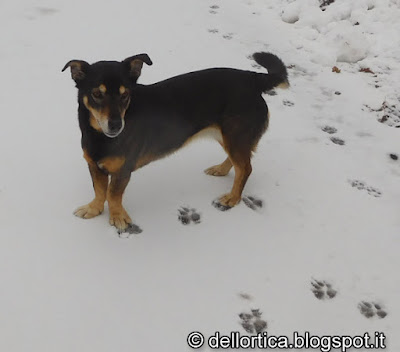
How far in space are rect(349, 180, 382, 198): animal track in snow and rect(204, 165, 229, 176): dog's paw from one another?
1.22 meters

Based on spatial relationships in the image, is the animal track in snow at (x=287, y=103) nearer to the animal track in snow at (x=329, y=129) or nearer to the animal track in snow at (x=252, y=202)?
the animal track in snow at (x=329, y=129)

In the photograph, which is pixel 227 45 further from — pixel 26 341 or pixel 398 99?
pixel 26 341

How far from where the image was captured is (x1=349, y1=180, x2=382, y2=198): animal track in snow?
377cm

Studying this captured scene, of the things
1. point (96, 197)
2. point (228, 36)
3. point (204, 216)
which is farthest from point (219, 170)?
point (228, 36)

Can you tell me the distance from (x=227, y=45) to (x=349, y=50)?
1.70 metres

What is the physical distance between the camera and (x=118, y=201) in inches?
123

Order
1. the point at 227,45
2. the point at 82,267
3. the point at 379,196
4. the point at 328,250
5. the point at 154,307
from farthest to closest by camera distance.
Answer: the point at 227,45
the point at 379,196
the point at 328,250
the point at 82,267
the point at 154,307

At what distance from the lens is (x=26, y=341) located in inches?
95.9

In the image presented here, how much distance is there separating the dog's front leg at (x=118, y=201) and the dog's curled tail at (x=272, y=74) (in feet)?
4.43

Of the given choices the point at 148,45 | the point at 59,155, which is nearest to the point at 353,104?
the point at 148,45

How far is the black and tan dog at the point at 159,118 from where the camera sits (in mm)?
2746

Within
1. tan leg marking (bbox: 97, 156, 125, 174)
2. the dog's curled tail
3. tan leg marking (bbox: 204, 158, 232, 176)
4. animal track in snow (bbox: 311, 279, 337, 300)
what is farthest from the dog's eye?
animal track in snow (bbox: 311, 279, 337, 300)

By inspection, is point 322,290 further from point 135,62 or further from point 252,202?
point 135,62

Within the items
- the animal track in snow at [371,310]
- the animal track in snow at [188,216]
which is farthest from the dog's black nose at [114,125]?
the animal track in snow at [371,310]
